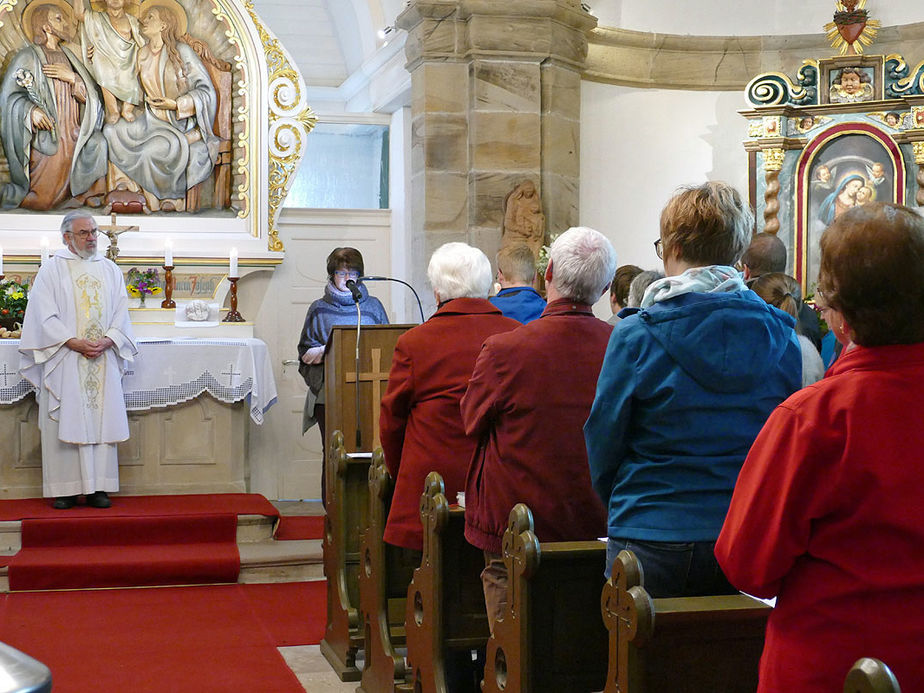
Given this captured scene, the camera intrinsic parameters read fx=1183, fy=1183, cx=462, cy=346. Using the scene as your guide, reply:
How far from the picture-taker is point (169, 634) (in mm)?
5336

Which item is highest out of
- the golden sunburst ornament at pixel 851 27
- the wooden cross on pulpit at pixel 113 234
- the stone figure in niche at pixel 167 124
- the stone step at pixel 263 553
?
the golden sunburst ornament at pixel 851 27

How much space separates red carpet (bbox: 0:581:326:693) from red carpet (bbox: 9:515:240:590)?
0.34 ft

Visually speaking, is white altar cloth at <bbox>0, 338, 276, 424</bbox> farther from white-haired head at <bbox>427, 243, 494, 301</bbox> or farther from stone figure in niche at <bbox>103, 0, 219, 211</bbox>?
white-haired head at <bbox>427, 243, 494, 301</bbox>

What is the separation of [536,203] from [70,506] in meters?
3.63

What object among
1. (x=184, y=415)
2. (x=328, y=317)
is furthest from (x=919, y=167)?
(x=184, y=415)

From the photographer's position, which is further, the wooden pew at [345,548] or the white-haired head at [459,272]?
the wooden pew at [345,548]

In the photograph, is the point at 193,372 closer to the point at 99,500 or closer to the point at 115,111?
the point at 99,500

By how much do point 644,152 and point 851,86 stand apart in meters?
1.59

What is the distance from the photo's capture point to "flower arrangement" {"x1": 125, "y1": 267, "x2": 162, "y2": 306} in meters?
8.48

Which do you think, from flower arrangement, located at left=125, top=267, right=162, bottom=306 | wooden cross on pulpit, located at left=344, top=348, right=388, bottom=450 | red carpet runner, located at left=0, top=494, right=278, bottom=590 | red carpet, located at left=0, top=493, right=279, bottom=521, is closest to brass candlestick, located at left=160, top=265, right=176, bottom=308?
flower arrangement, located at left=125, top=267, right=162, bottom=306

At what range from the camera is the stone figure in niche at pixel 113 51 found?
8599mm

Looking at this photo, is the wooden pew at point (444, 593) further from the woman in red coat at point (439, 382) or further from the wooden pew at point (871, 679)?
the wooden pew at point (871, 679)

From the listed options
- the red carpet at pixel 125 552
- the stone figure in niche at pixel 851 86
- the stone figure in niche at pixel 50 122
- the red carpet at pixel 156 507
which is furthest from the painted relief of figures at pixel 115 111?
the stone figure in niche at pixel 851 86

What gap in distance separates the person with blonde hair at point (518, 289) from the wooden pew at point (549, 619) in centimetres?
212
